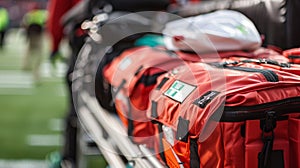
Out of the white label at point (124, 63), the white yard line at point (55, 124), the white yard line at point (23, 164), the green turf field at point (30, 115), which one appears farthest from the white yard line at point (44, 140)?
the white label at point (124, 63)

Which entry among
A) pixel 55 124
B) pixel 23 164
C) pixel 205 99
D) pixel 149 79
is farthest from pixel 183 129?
pixel 55 124

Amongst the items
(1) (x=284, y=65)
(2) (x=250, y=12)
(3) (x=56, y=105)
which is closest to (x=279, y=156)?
(1) (x=284, y=65)

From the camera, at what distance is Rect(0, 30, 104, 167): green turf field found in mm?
3686

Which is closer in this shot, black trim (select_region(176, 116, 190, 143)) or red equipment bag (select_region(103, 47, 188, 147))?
black trim (select_region(176, 116, 190, 143))

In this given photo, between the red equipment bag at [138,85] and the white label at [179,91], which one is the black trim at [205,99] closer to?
the white label at [179,91]

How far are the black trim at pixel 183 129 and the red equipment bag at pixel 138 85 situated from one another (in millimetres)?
282

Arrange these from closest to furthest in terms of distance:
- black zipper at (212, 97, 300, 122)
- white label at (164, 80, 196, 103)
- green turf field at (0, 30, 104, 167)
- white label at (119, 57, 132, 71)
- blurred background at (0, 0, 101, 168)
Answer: black zipper at (212, 97, 300, 122), white label at (164, 80, 196, 103), white label at (119, 57, 132, 71), blurred background at (0, 0, 101, 168), green turf field at (0, 30, 104, 167)

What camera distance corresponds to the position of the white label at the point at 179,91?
1.05 meters

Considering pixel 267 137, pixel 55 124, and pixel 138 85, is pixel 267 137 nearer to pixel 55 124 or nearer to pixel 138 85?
pixel 138 85

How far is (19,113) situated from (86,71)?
3089 millimetres

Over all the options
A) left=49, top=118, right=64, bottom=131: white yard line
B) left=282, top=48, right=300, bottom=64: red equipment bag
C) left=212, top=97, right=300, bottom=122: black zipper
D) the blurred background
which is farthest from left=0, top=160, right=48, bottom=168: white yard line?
left=212, top=97, right=300, bottom=122: black zipper

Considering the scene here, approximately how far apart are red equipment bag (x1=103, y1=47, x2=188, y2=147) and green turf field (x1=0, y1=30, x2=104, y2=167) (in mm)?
1795

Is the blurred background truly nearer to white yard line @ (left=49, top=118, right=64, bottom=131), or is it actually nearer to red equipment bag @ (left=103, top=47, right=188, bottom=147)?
white yard line @ (left=49, top=118, right=64, bottom=131)

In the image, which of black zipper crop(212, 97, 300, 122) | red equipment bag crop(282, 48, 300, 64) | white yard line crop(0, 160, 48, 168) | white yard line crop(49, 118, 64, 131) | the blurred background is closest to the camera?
black zipper crop(212, 97, 300, 122)
